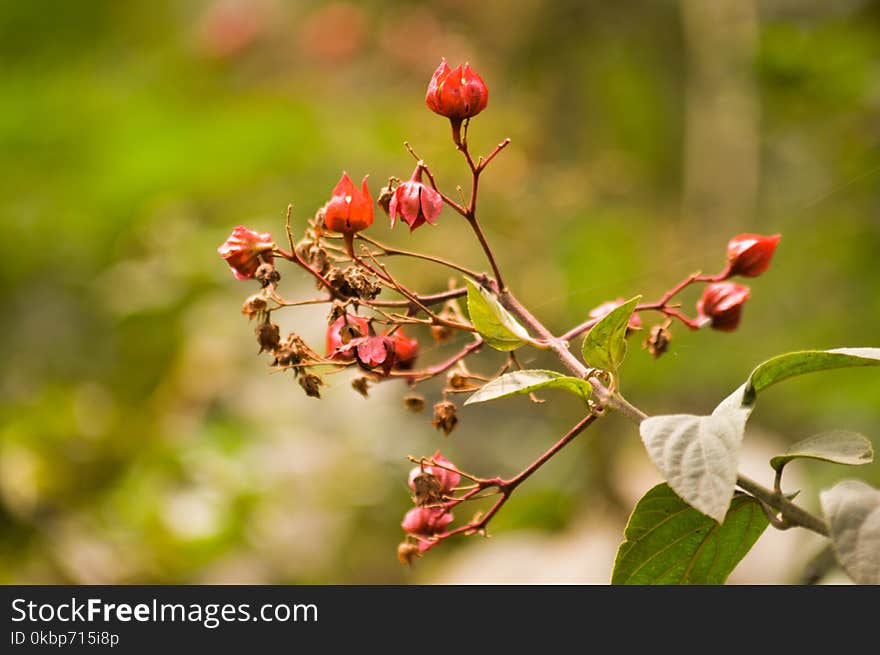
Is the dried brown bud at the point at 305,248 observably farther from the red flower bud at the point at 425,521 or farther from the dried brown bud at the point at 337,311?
the red flower bud at the point at 425,521

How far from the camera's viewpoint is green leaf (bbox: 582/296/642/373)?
1.85ft

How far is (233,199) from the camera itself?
8.10 feet

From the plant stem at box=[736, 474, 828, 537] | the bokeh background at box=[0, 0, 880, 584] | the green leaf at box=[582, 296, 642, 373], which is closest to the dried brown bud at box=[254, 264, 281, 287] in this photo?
the green leaf at box=[582, 296, 642, 373]

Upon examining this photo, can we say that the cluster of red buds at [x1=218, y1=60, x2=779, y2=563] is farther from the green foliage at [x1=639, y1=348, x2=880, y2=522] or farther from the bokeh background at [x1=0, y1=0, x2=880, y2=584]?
the bokeh background at [x1=0, y1=0, x2=880, y2=584]

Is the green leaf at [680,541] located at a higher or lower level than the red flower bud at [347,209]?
lower

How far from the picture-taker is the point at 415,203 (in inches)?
25.3

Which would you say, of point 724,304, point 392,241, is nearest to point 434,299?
point 724,304

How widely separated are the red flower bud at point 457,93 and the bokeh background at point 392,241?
772 millimetres

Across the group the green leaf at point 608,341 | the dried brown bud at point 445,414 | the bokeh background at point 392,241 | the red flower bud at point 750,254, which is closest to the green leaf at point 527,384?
the green leaf at point 608,341

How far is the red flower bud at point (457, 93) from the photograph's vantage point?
0.64 meters

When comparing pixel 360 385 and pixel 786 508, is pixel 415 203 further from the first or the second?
Answer: pixel 786 508
